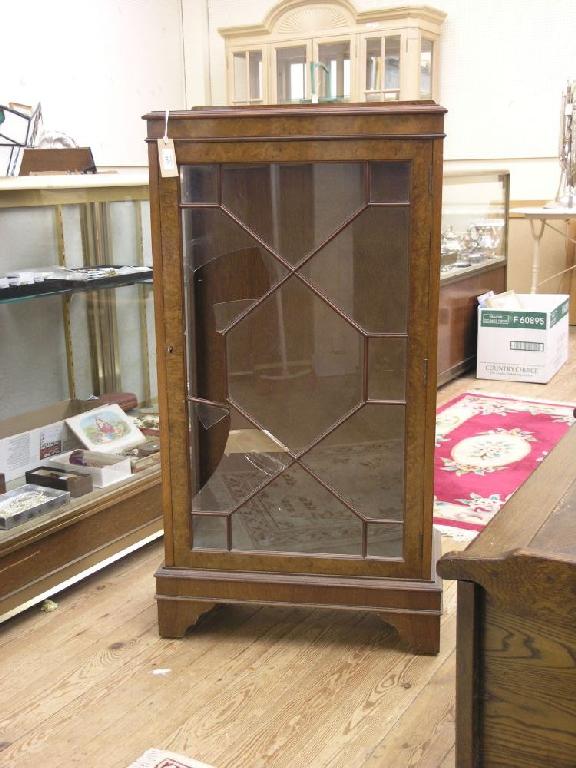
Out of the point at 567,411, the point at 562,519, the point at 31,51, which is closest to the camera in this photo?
the point at 562,519

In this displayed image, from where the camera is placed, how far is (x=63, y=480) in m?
2.39

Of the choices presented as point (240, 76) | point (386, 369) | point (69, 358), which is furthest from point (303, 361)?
point (240, 76)

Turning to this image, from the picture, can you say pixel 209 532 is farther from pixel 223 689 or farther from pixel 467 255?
pixel 467 255

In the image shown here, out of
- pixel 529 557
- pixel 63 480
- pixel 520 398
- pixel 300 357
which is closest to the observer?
pixel 529 557

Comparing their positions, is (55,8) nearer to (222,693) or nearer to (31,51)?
(31,51)

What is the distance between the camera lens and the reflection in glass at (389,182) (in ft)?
6.06

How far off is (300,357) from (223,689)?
746mm

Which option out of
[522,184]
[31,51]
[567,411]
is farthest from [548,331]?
[31,51]

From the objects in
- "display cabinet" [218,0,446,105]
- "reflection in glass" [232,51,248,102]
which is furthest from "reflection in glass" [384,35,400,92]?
"reflection in glass" [232,51,248,102]

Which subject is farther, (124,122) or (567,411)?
(124,122)

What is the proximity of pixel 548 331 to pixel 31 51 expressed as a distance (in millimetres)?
3434

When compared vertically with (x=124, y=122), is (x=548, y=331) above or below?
below

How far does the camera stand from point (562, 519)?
108 cm

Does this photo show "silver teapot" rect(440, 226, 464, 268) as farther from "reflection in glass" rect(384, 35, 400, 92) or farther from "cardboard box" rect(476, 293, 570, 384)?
"reflection in glass" rect(384, 35, 400, 92)
